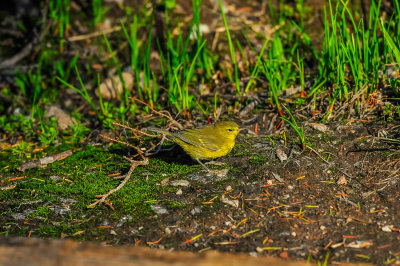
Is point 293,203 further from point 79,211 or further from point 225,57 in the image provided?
point 225,57

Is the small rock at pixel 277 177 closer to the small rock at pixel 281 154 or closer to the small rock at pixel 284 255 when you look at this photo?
the small rock at pixel 281 154

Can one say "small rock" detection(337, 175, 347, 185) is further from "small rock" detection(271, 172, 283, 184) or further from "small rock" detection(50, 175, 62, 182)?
"small rock" detection(50, 175, 62, 182)

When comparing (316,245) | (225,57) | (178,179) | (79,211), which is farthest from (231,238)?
(225,57)

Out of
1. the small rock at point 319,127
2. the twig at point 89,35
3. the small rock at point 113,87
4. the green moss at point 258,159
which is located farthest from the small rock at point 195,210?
the twig at point 89,35

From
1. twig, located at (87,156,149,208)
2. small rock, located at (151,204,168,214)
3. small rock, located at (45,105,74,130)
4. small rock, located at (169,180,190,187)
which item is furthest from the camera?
small rock, located at (45,105,74,130)

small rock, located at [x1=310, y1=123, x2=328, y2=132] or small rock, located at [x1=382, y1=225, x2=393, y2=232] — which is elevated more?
small rock, located at [x1=310, y1=123, x2=328, y2=132]

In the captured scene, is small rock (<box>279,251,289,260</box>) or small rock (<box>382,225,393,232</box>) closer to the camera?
small rock (<box>279,251,289,260</box>)

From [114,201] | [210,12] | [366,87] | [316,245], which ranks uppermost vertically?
[210,12]

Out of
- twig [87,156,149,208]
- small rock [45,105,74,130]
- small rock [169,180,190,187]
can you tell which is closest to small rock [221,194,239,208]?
small rock [169,180,190,187]

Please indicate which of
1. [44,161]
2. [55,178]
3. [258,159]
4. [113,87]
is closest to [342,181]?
[258,159]
